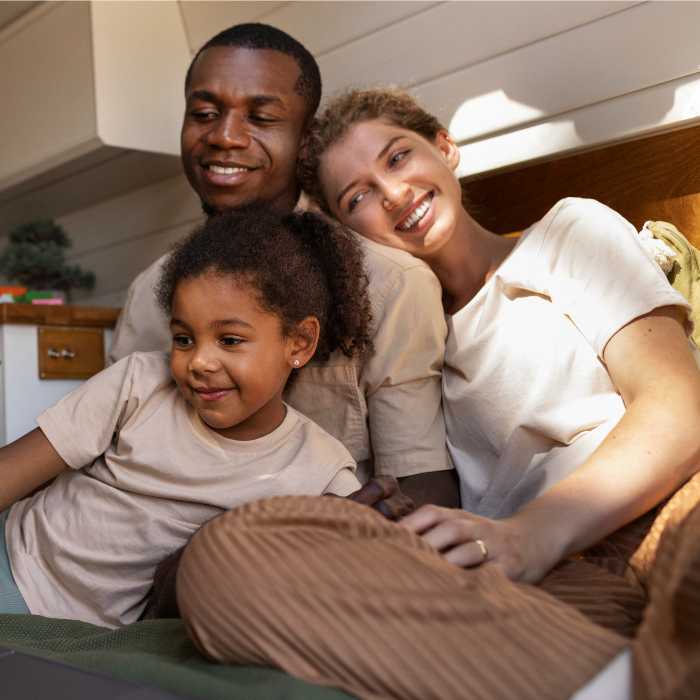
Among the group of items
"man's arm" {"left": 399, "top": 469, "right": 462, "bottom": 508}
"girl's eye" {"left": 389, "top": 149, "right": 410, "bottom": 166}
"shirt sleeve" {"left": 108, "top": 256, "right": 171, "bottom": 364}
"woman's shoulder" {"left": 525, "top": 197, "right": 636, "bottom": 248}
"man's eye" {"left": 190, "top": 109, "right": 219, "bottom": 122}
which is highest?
"man's eye" {"left": 190, "top": 109, "right": 219, "bottom": 122}

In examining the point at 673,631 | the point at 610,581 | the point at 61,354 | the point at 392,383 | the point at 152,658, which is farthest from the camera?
the point at 61,354

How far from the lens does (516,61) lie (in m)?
2.05

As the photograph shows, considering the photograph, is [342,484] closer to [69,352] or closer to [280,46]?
[280,46]

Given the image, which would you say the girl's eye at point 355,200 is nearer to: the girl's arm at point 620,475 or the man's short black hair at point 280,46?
the man's short black hair at point 280,46

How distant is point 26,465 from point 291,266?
1.64 feet

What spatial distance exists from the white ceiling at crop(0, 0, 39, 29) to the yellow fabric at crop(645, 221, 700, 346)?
2.09m

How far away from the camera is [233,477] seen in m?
1.36

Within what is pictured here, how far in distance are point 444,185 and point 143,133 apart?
4.24 feet

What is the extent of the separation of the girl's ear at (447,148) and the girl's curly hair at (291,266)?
0.34m

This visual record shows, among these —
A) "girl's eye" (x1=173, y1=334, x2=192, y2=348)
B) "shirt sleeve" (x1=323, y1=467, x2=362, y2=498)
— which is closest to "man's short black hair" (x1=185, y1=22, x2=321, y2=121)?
"girl's eye" (x1=173, y1=334, x2=192, y2=348)

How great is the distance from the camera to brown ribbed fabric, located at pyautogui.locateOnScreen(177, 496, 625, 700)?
75 cm

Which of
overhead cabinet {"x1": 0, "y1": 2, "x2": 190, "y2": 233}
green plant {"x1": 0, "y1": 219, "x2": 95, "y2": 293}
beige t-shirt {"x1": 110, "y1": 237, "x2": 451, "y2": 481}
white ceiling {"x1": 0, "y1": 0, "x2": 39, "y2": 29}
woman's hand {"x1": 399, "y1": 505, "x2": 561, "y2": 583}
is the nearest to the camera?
woman's hand {"x1": 399, "y1": 505, "x2": 561, "y2": 583}

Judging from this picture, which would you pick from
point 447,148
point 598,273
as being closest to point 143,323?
point 447,148

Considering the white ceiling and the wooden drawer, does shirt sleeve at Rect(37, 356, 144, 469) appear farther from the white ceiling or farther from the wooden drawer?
the white ceiling
